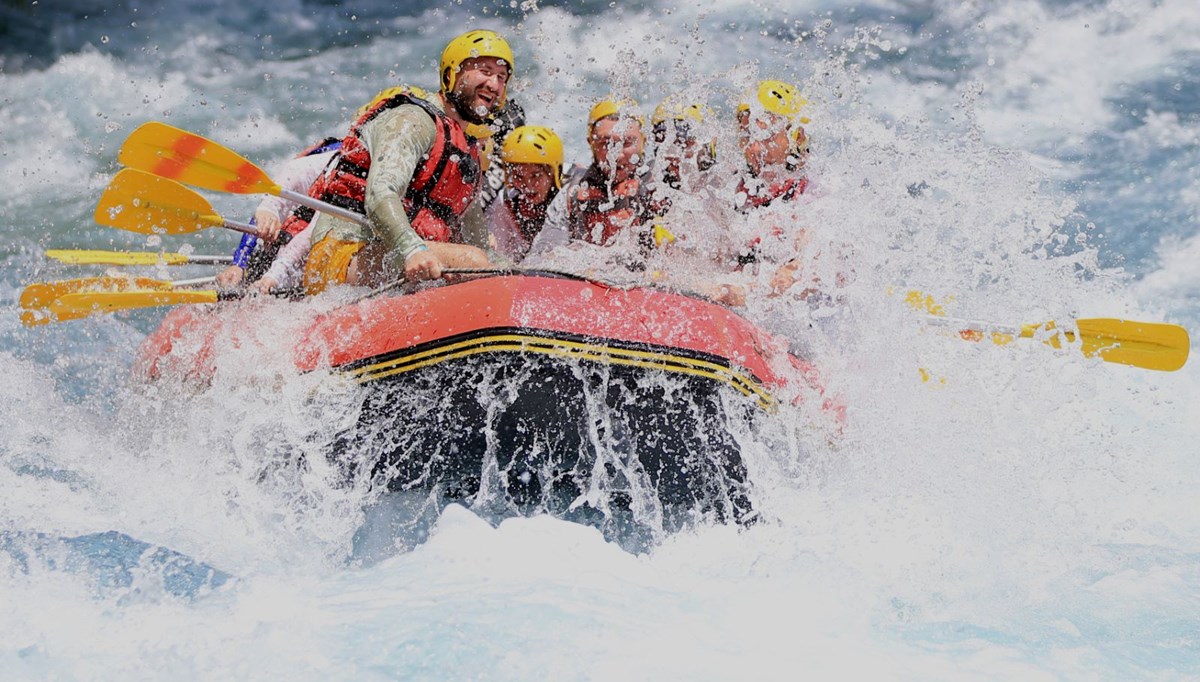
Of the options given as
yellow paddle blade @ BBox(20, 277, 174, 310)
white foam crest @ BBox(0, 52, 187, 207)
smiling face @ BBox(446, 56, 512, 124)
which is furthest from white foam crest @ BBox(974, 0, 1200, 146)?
white foam crest @ BBox(0, 52, 187, 207)

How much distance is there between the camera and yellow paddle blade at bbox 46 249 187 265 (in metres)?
4.16

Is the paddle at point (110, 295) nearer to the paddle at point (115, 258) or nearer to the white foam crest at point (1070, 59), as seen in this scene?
the paddle at point (115, 258)

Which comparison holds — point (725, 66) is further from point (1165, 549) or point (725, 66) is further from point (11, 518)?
point (11, 518)

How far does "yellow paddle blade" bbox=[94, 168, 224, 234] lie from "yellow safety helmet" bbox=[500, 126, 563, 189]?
1.11 metres

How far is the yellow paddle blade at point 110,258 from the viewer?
4.16 metres

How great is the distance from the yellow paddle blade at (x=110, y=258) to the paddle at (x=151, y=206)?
66cm

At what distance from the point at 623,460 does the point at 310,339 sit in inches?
40.1

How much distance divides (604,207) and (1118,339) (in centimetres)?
205

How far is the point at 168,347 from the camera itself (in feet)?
11.4

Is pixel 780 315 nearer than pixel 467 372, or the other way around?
pixel 467 372

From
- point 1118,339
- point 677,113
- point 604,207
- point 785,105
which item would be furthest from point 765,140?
point 1118,339

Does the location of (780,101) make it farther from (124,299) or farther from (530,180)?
(124,299)

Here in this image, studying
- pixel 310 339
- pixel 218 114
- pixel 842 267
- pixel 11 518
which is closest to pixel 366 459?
pixel 310 339

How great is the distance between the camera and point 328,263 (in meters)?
3.29
